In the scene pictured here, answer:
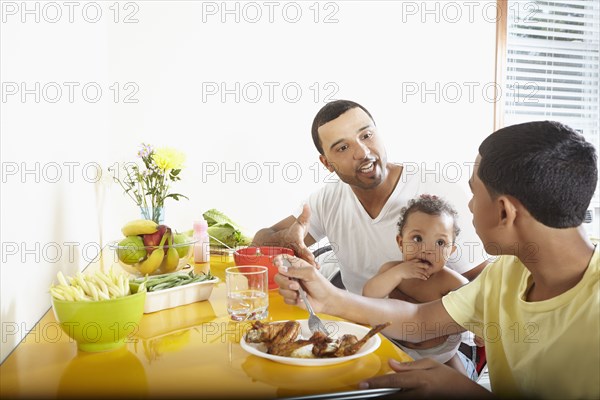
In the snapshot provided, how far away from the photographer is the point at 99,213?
7.48 feet

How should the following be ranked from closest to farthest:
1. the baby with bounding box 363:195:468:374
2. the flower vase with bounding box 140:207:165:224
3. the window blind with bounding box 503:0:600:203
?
the baby with bounding box 363:195:468:374
the flower vase with bounding box 140:207:165:224
the window blind with bounding box 503:0:600:203

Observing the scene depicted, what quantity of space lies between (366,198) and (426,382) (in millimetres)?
1134

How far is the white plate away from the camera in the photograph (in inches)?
36.4

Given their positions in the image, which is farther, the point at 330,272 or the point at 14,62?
the point at 330,272

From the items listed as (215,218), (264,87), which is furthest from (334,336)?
(264,87)

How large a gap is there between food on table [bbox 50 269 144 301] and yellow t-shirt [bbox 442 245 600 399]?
700 mm

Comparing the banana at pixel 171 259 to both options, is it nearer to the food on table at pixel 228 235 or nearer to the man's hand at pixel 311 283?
the man's hand at pixel 311 283

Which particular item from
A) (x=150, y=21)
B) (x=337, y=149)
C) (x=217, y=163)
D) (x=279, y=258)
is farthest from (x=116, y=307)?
(x=150, y=21)

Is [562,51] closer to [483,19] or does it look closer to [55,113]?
[483,19]

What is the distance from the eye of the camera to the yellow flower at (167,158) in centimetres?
223

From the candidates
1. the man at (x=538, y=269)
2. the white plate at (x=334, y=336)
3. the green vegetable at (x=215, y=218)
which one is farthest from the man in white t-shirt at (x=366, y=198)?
the man at (x=538, y=269)

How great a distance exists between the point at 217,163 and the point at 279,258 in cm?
138

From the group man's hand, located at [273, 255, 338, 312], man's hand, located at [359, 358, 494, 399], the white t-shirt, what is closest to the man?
man's hand, located at [359, 358, 494, 399]

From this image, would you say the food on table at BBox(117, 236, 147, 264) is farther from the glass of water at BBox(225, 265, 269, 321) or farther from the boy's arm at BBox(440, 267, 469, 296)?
the boy's arm at BBox(440, 267, 469, 296)
